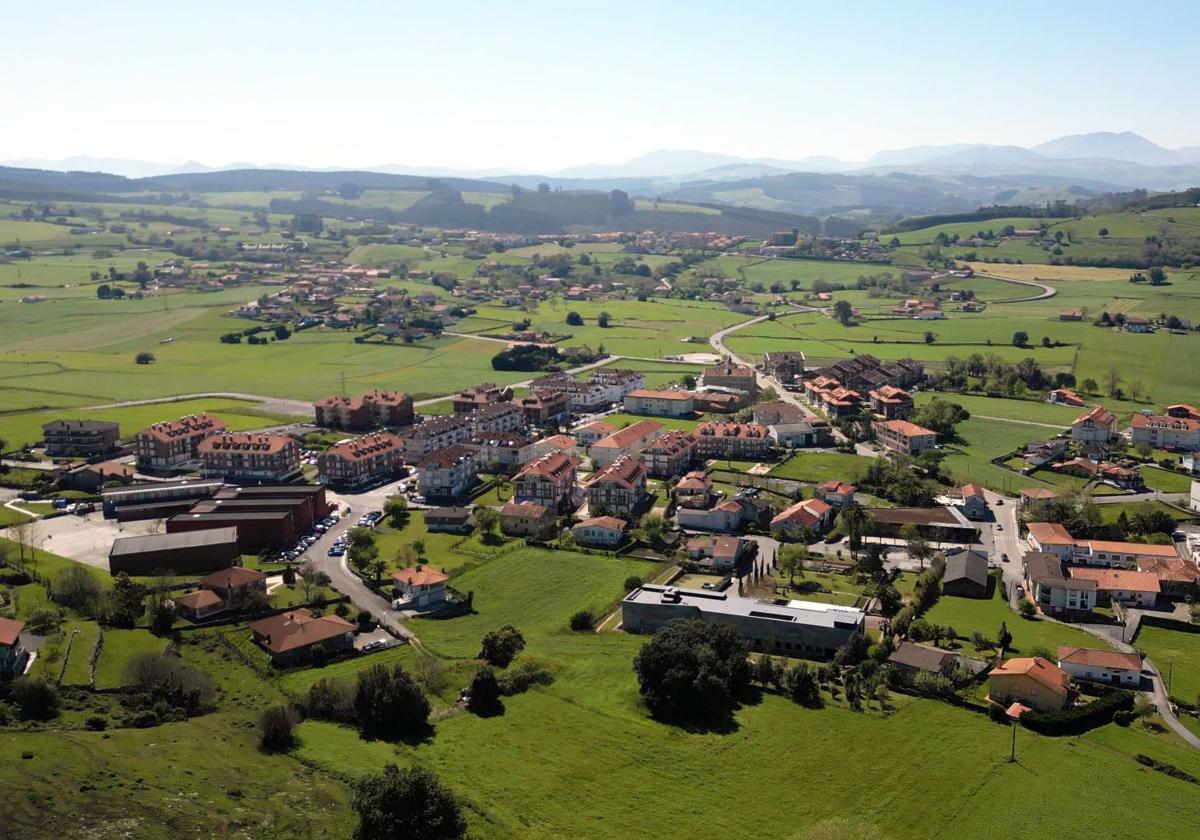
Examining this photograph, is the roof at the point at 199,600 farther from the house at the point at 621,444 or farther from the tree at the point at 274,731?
the house at the point at 621,444

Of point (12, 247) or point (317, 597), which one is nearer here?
point (317, 597)

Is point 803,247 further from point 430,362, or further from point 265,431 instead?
point 265,431

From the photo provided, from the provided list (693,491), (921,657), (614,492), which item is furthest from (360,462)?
(921,657)

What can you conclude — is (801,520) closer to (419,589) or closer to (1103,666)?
(1103,666)

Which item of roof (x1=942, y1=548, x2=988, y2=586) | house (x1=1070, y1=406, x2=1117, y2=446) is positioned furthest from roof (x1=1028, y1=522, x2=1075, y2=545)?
house (x1=1070, y1=406, x2=1117, y2=446)

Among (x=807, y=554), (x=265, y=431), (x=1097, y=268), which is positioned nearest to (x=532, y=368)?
(x=265, y=431)
